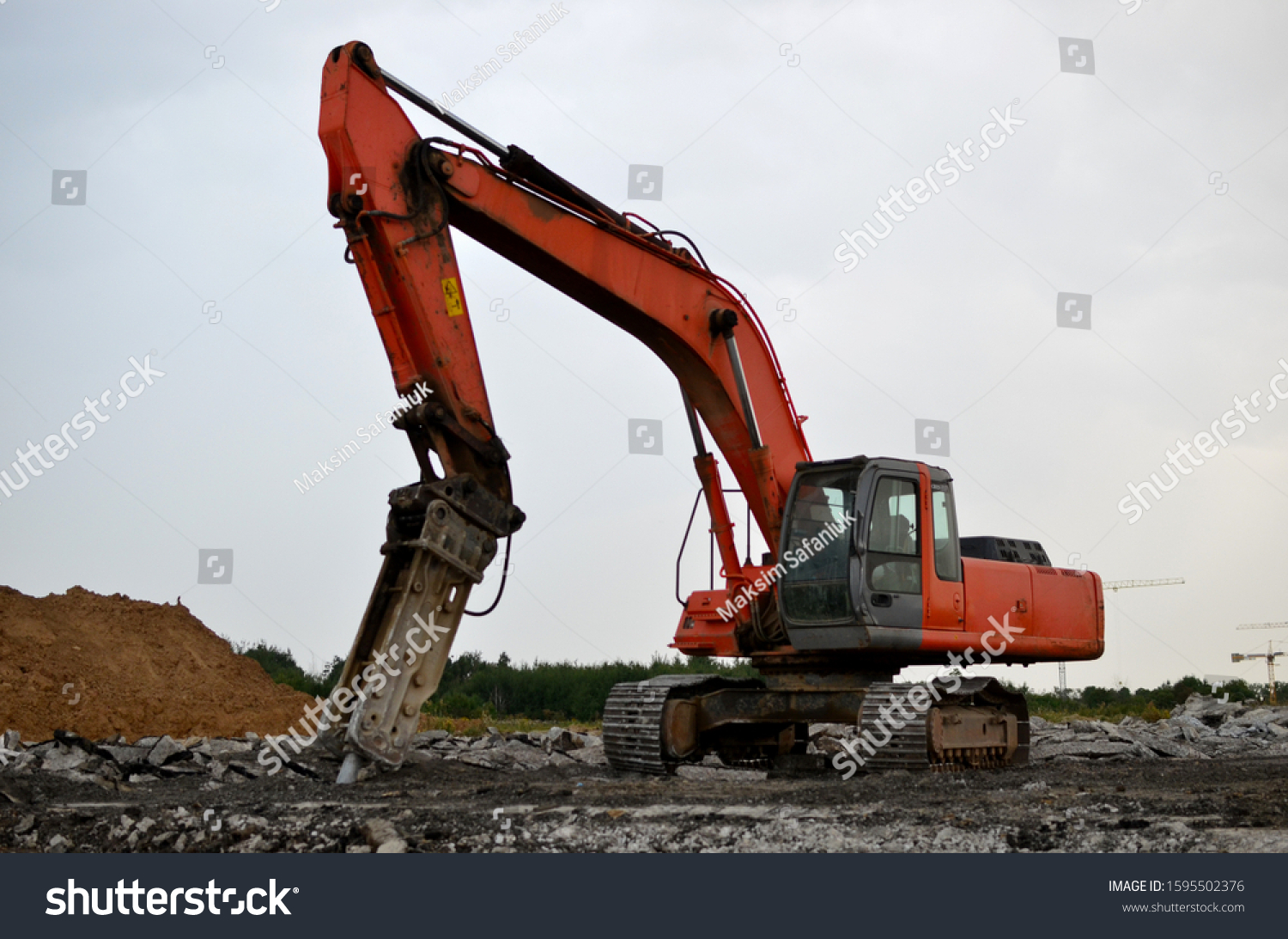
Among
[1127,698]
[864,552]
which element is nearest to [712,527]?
[864,552]

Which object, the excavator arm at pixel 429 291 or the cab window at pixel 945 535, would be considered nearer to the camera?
the excavator arm at pixel 429 291

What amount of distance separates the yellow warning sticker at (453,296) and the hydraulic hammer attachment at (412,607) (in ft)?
3.58

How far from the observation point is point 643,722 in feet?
30.3

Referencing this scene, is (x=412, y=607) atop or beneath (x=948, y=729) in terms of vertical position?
atop

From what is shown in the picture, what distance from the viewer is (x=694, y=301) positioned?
906cm

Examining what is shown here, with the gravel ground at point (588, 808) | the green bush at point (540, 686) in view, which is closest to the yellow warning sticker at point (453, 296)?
the gravel ground at point (588, 808)

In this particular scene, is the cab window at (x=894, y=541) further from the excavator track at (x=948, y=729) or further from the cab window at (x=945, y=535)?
the excavator track at (x=948, y=729)

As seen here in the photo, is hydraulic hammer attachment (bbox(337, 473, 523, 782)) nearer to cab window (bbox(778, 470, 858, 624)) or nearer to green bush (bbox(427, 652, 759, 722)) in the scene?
cab window (bbox(778, 470, 858, 624))

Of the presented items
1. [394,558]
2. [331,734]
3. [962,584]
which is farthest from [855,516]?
[331,734]

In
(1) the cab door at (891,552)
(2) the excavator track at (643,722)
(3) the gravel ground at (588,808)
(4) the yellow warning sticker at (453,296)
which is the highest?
(4) the yellow warning sticker at (453,296)

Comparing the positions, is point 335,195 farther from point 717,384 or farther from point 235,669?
point 235,669

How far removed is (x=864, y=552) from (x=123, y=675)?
908 centimetres

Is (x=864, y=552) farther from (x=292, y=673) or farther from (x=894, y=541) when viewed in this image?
(x=292, y=673)

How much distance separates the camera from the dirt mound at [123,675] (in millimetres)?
12492
